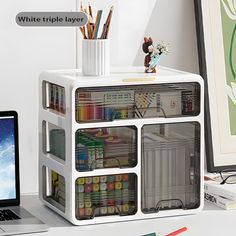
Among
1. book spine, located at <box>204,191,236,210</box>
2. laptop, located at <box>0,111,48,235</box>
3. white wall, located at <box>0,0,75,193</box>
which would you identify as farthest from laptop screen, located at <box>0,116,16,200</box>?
book spine, located at <box>204,191,236,210</box>

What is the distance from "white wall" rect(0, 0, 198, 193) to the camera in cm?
175

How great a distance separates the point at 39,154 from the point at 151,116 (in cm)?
28

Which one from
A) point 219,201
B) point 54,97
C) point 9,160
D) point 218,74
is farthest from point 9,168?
point 218,74

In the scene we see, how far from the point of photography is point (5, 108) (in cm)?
176

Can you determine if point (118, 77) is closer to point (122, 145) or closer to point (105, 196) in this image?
point (122, 145)

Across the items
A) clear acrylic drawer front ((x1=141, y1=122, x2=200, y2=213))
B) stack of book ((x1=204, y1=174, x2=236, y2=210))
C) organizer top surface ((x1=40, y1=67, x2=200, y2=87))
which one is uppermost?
organizer top surface ((x1=40, y1=67, x2=200, y2=87))

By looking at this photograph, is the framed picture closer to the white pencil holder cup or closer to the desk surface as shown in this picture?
the desk surface

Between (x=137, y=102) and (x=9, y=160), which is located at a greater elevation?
(x=137, y=102)

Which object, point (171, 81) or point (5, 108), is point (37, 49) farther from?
point (171, 81)

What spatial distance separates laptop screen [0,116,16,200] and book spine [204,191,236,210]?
1.44 feet

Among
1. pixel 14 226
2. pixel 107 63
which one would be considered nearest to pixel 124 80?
pixel 107 63

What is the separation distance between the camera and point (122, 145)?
1.62 meters

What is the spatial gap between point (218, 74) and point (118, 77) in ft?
1.41

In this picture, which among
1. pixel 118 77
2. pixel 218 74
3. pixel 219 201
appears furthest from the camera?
pixel 218 74
